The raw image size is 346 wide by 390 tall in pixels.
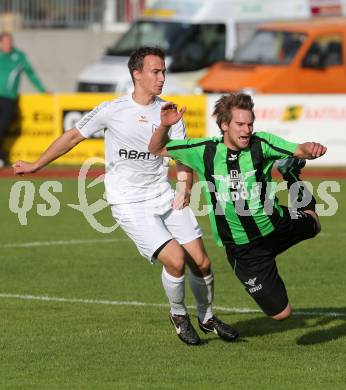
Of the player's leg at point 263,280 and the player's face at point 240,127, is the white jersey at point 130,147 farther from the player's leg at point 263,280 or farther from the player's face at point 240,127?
the player's leg at point 263,280

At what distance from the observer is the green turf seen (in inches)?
318

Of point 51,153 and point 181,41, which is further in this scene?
point 181,41

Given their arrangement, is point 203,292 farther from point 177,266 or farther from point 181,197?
point 181,197

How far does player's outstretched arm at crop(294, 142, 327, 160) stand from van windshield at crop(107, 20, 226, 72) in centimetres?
2023

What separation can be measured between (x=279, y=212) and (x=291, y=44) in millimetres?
17742

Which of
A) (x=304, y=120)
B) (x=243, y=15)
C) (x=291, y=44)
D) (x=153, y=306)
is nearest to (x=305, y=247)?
(x=153, y=306)

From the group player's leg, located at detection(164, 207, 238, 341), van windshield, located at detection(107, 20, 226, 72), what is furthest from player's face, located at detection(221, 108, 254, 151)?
van windshield, located at detection(107, 20, 226, 72)

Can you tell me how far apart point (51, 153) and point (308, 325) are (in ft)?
8.09

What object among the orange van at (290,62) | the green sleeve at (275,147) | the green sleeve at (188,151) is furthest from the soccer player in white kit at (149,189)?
the orange van at (290,62)

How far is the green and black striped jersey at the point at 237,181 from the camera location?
8.70 metres

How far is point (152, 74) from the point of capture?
9.01 meters

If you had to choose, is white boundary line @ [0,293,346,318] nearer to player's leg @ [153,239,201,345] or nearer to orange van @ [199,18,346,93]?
player's leg @ [153,239,201,345]

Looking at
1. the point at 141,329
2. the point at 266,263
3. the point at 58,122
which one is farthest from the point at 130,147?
the point at 58,122

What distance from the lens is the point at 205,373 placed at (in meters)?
8.18
